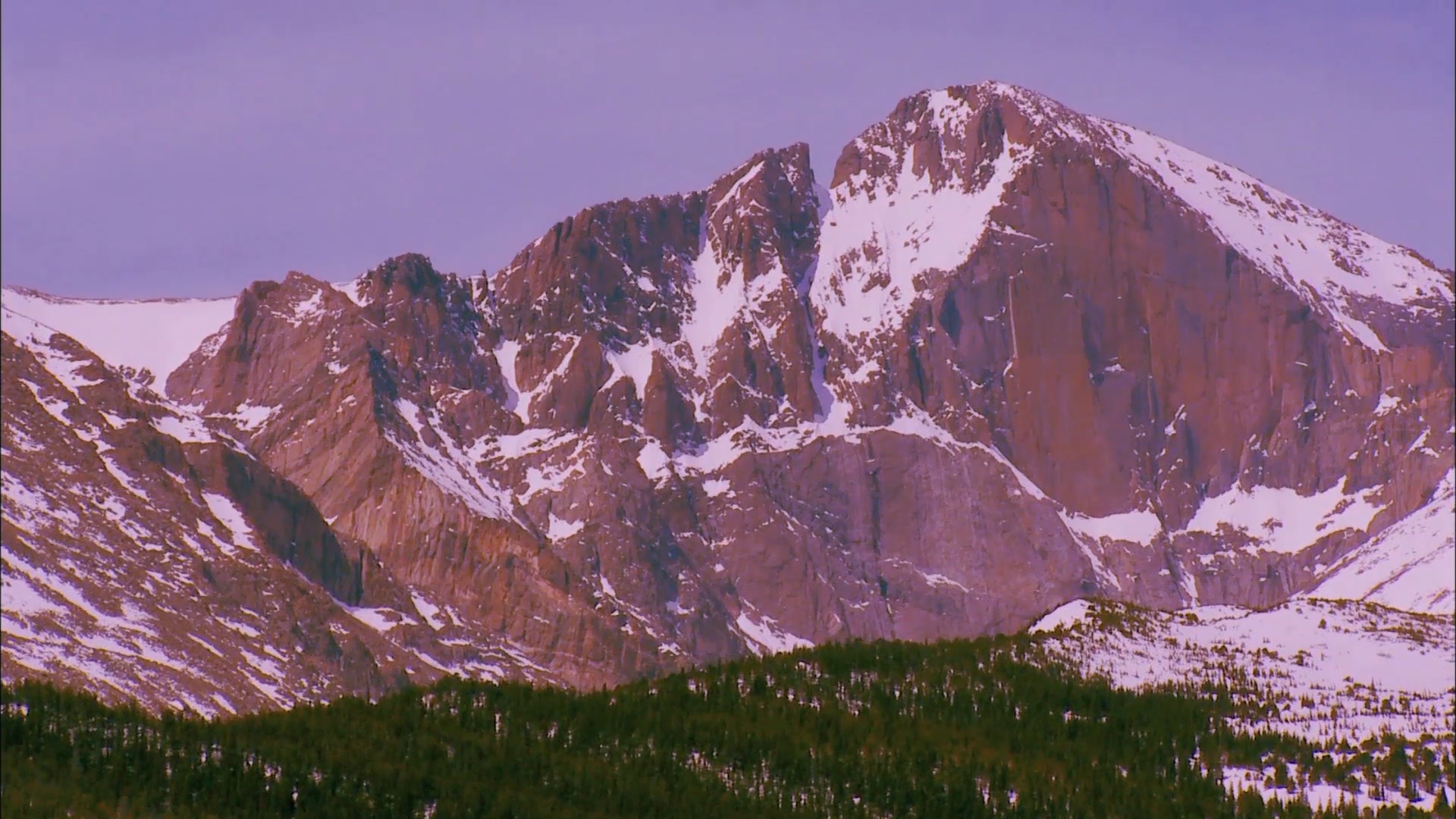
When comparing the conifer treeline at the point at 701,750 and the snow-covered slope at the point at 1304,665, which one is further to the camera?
the snow-covered slope at the point at 1304,665

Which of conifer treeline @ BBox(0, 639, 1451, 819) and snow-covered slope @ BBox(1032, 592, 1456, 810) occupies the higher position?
snow-covered slope @ BBox(1032, 592, 1456, 810)

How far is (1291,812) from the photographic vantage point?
139750mm

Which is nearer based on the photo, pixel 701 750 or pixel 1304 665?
pixel 701 750

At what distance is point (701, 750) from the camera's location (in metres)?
145

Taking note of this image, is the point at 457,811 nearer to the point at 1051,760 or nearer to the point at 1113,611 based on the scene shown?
the point at 1051,760

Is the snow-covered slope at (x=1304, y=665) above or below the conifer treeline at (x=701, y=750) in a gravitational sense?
above

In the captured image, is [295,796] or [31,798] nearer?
[31,798]

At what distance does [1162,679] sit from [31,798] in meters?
67.9

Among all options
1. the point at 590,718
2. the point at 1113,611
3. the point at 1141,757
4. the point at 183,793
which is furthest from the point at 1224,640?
the point at 183,793

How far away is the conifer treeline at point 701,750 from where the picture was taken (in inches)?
5069

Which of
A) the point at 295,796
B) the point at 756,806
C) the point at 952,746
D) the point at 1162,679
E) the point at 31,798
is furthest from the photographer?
the point at 1162,679

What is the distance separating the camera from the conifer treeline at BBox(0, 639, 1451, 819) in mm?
128750

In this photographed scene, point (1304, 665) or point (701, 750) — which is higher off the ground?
point (1304, 665)

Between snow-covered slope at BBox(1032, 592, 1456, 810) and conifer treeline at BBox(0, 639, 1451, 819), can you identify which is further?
snow-covered slope at BBox(1032, 592, 1456, 810)
